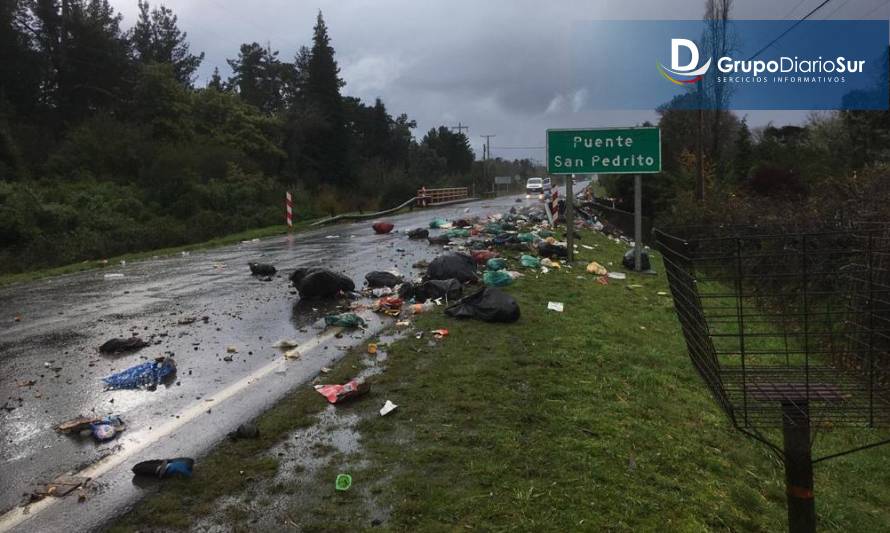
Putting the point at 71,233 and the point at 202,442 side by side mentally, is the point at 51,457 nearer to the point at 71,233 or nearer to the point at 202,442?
the point at 202,442

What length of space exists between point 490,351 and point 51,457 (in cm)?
382

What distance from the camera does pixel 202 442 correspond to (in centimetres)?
429

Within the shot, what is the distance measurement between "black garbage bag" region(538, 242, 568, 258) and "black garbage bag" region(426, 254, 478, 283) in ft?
12.3

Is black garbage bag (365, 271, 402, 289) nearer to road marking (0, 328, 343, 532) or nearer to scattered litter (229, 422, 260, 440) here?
road marking (0, 328, 343, 532)

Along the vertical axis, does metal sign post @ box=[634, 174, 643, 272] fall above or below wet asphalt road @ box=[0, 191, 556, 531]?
above

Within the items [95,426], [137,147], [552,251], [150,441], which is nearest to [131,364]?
[95,426]

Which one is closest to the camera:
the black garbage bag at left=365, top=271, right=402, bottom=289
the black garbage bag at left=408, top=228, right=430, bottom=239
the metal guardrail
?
the black garbage bag at left=365, top=271, right=402, bottom=289

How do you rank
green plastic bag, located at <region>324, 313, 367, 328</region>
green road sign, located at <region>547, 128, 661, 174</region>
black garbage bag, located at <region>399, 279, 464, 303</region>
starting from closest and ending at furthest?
1. green plastic bag, located at <region>324, 313, 367, 328</region>
2. black garbage bag, located at <region>399, 279, 464, 303</region>
3. green road sign, located at <region>547, 128, 661, 174</region>

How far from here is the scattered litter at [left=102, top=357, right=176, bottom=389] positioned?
222 inches

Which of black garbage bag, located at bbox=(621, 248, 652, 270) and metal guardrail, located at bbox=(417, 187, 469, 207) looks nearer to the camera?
black garbage bag, located at bbox=(621, 248, 652, 270)

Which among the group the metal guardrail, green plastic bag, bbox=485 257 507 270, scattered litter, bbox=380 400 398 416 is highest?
the metal guardrail

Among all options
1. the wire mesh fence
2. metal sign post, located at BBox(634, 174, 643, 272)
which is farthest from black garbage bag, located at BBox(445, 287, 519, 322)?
metal sign post, located at BBox(634, 174, 643, 272)

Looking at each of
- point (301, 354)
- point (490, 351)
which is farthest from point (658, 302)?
point (301, 354)

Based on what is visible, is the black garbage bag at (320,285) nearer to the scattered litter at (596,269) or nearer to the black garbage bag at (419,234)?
the scattered litter at (596,269)
